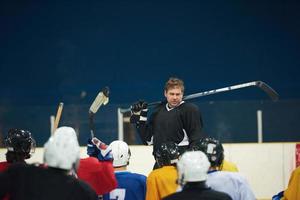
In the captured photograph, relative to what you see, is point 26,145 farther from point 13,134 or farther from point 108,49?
point 108,49

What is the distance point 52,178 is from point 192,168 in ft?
1.85

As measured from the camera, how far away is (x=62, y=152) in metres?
2.89

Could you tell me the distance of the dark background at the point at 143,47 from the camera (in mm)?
9742

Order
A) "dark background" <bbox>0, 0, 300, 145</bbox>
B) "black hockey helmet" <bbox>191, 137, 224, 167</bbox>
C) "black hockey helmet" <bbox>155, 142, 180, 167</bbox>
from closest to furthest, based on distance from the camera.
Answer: "black hockey helmet" <bbox>191, 137, 224, 167</bbox>
"black hockey helmet" <bbox>155, 142, 180, 167</bbox>
"dark background" <bbox>0, 0, 300, 145</bbox>

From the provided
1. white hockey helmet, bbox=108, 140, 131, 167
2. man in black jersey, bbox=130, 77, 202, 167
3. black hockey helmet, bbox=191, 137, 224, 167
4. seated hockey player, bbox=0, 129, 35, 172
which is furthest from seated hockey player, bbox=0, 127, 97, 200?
man in black jersey, bbox=130, 77, 202, 167

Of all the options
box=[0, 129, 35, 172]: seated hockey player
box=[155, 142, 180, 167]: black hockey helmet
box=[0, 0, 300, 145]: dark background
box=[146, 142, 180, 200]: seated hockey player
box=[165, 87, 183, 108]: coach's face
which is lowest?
box=[146, 142, 180, 200]: seated hockey player

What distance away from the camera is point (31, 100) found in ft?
31.3

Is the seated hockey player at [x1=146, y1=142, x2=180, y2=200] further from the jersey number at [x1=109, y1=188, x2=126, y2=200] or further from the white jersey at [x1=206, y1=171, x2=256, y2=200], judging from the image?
the white jersey at [x1=206, y1=171, x2=256, y2=200]

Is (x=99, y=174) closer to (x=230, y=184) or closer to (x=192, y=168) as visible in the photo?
(x=230, y=184)

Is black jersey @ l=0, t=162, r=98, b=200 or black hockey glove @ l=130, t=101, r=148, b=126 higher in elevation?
black hockey glove @ l=130, t=101, r=148, b=126

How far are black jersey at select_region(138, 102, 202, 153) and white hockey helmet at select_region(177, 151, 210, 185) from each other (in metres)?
1.87

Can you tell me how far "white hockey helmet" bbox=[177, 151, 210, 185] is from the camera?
2.86 metres

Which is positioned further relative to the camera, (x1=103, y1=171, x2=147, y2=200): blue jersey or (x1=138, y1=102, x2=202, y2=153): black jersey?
(x1=138, y1=102, x2=202, y2=153): black jersey

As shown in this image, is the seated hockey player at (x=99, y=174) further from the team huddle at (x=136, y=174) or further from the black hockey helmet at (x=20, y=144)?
the black hockey helmet at (x=20, y=144)
